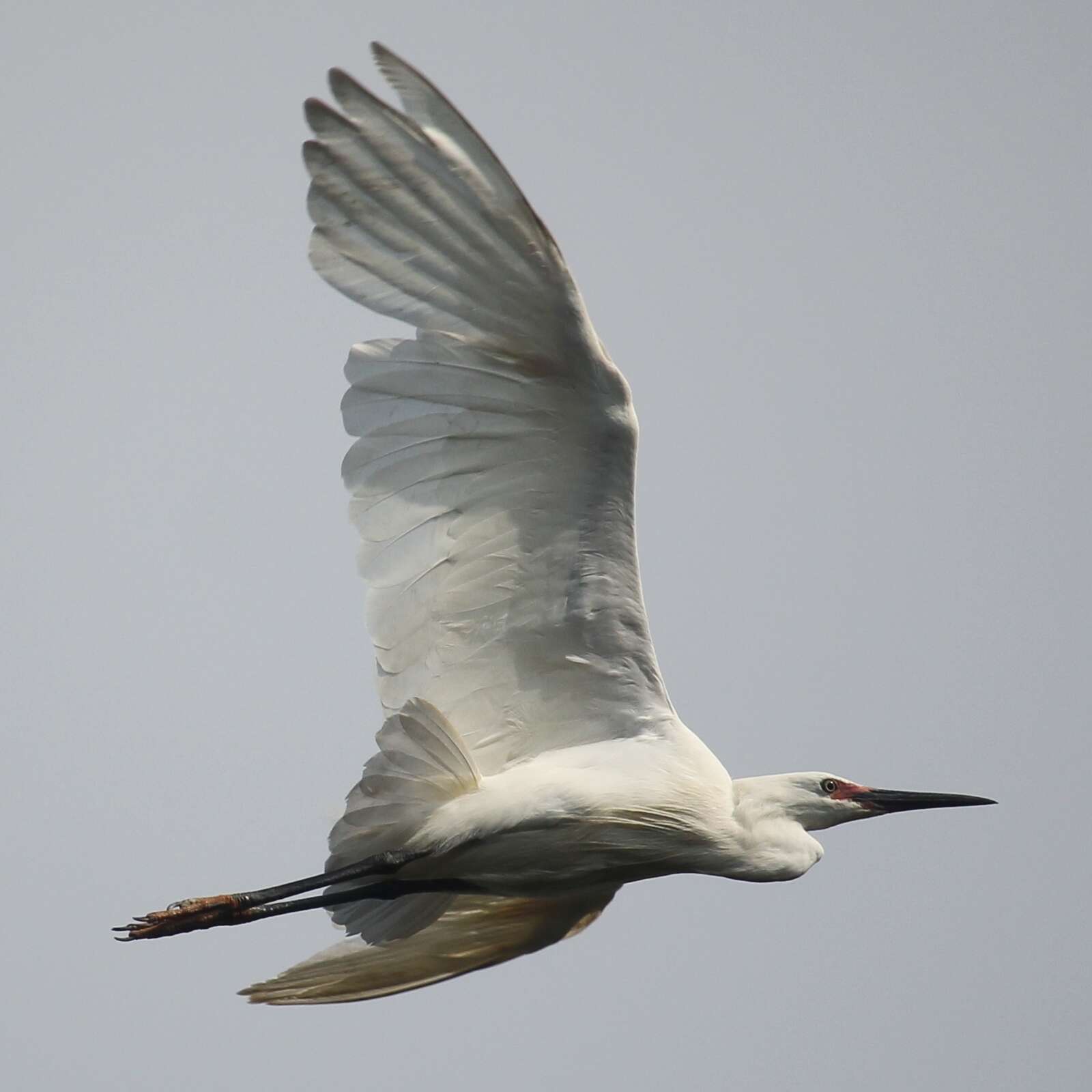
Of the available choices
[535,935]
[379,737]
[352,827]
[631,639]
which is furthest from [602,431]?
[535,935]

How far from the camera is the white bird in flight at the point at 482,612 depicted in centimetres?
763

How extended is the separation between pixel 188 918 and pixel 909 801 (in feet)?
13.5

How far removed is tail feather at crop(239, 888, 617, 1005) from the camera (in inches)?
355

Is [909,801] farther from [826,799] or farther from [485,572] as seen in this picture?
[485,572]

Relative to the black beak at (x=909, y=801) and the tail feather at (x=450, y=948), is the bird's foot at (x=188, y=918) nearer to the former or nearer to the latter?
the tail feather at (x=450, y=948)

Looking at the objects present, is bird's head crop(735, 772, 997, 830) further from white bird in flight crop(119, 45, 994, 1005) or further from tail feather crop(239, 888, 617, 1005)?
tail feather crop(239, 888, 617, 1005)

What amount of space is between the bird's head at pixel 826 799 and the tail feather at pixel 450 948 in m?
0.97

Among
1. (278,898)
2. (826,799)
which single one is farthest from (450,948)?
(826,799)

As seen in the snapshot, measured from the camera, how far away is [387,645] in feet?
28.0

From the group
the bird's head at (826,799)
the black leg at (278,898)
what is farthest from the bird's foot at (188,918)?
the bird's head at (826,799)

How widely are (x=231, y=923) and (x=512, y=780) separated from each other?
173 cm

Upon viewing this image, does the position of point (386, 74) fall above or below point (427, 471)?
above

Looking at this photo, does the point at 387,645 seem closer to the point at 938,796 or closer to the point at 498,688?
the point at 498,688

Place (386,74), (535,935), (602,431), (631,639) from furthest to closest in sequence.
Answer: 1. (535,935)
2. (631,639)
3. (602,431)
4. (386,74)
